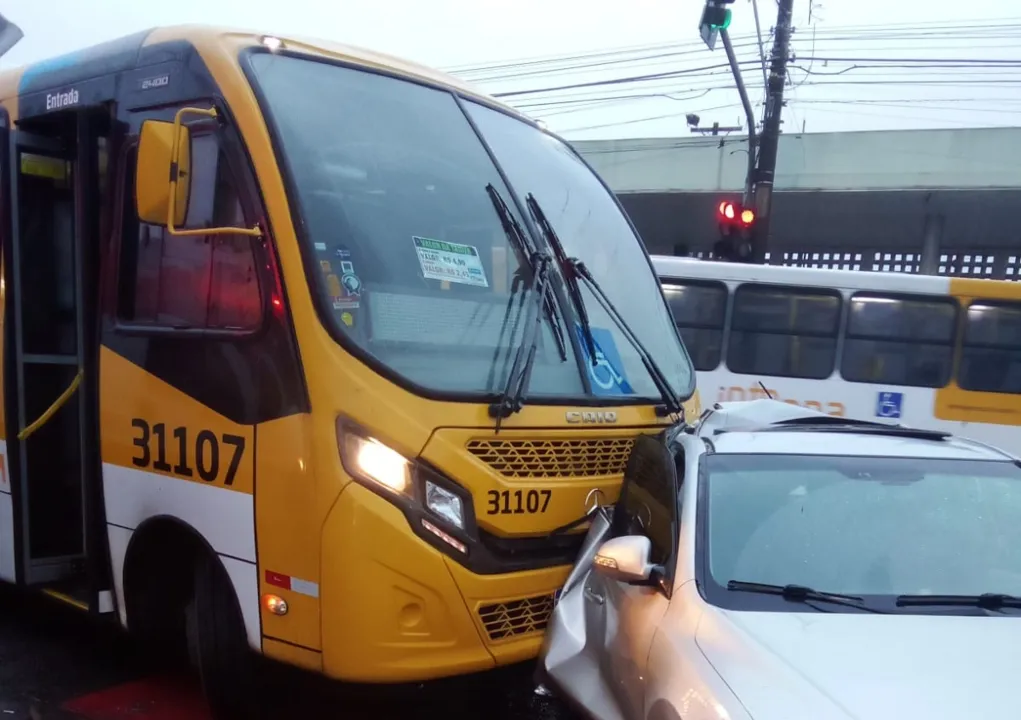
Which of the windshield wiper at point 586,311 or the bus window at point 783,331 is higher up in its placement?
the windshield wiper at point 586,311

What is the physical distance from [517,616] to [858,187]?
19.7 m

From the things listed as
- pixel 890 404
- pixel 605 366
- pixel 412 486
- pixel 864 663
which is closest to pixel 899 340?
pixel 890 404

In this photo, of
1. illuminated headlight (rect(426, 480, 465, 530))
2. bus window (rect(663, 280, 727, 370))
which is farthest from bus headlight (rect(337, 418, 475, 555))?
bus window (rect(663, 280, 727, 370))

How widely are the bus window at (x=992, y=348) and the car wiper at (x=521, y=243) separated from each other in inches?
352

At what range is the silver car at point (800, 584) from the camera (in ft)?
9.27

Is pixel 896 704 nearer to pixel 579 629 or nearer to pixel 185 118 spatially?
pixel 579 629

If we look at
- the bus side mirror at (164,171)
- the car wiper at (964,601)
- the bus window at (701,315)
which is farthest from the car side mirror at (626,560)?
the bus window at (701,315)

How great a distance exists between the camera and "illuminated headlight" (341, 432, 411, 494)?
377cm

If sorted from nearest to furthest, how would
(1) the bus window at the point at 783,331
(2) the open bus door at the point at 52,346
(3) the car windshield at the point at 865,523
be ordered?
(3) the car windshield at the point at 865,523 → (2) the open bus door at the point at 52,346 → (1) the bus window at the point at 783,331

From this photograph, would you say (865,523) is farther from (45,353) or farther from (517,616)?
(45,353)

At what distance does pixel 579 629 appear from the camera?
4.05 meters

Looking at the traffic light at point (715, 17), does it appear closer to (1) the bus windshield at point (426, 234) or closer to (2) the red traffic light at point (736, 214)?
(2) the red traffic light at point (736, 214)

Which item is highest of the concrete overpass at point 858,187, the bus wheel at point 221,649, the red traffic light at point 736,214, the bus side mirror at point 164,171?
the concrete overpass at point 858,187

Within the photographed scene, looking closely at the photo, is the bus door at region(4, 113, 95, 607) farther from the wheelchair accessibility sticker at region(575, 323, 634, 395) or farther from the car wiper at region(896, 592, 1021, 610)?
the car wiper at region(896, 592, 1021, 610)
